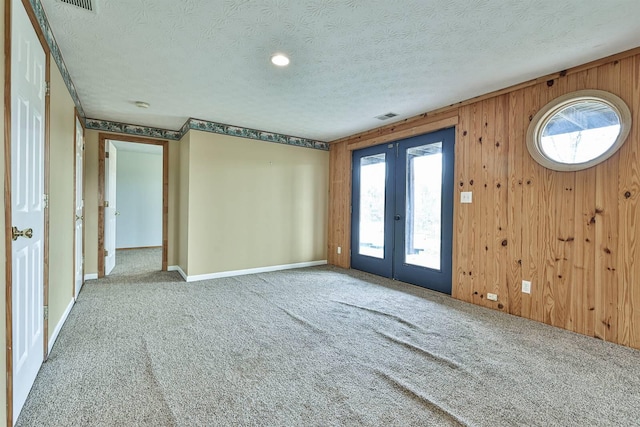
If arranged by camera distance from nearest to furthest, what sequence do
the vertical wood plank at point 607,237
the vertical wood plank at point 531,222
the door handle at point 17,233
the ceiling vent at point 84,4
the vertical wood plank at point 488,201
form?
the door handle at point 17,233
the ceiling vent at point 84,4
the vertical wood plank at point 607,237
the vertical wood plank at point 531,222
the vertical wood plank at point 488,201

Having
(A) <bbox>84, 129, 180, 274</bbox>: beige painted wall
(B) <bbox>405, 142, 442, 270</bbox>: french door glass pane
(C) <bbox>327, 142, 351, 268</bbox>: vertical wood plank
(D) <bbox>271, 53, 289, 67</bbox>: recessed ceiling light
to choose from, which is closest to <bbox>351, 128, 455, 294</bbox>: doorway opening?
(B) <bbox>405, 142, 442, 270</bbox>: french door glass pane

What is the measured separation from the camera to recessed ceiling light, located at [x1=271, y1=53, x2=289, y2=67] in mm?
2365

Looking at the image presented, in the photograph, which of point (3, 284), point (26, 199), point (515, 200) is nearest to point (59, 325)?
point (26, 199)

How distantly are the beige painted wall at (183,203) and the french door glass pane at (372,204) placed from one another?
2.64 meters

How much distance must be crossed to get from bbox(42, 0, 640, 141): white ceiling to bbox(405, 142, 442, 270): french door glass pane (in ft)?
2.31

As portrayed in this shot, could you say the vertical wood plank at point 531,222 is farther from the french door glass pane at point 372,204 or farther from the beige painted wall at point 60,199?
the beige painted wall at point 60,199

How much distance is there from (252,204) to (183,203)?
99 cm

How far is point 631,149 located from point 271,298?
348cm

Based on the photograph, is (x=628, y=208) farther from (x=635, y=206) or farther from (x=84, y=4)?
(x=84, y=4)

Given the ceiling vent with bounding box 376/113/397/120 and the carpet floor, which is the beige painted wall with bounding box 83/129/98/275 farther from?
the ceiling vent with bounding box 376/113/397/120

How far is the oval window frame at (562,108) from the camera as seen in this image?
7.52 feet

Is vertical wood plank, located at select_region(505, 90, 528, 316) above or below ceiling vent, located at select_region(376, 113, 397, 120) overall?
below

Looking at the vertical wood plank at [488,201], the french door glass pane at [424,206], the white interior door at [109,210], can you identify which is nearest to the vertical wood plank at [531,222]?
the vertical wood plank at [488,201]

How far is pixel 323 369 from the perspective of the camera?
196 centimetres
